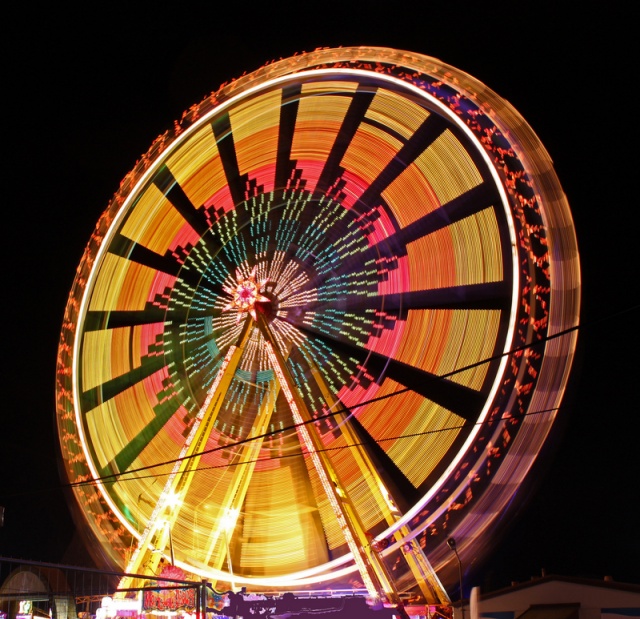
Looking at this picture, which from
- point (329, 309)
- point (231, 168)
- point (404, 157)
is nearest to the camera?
point (404, 157)

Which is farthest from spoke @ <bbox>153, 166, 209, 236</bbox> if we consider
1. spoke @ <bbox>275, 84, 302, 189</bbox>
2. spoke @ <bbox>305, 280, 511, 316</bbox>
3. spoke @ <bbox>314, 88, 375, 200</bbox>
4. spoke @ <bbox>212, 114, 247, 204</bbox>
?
spoke @ <bbox>305, 280, 511, 316</bbox>

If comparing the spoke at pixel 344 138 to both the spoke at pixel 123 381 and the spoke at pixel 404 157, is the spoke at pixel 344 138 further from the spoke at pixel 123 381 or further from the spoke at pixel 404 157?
the spoke at pixel 123 381

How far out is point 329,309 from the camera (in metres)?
10.9

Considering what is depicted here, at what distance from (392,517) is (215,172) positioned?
5.75m

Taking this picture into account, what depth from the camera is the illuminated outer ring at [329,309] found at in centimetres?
930

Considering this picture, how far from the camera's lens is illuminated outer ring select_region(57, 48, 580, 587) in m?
9.30

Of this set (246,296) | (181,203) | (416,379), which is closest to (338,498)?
(416,379)

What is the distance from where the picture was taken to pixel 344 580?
10.1 metres

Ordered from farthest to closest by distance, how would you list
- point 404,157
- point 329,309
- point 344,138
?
1. point 329,309
2. point 344,138
3. point 404,157

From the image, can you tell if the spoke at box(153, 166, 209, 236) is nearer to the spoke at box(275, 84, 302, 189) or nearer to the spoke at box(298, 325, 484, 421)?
the spoke at box(275, 84, 302, 189)

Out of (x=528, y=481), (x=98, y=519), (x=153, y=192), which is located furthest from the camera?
(x=153, y=192)

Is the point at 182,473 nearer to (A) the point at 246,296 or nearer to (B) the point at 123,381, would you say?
(B) the point at 123,381

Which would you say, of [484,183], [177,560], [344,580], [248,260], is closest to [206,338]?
[248,260]

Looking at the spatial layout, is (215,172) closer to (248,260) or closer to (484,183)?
(248,260)
